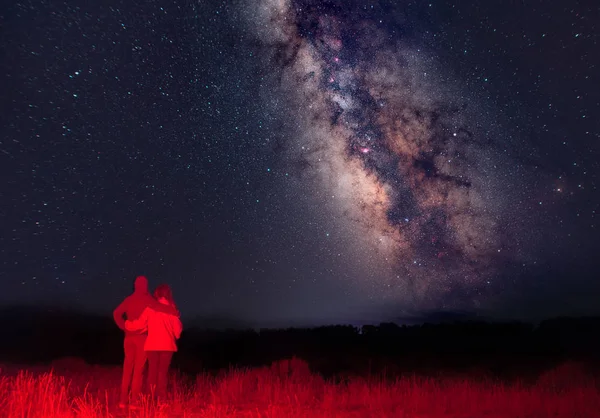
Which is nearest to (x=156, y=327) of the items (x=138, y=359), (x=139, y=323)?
(x=139, y=323)

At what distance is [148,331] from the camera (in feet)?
25.4

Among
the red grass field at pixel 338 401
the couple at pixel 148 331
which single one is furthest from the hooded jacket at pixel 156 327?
the red grass field at pixel 338 401

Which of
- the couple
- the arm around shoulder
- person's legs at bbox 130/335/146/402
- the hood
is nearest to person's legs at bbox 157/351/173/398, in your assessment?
the couple

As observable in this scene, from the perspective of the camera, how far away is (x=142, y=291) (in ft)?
24.8

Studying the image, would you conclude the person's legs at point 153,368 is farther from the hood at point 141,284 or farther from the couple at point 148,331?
the hood at point 141,284

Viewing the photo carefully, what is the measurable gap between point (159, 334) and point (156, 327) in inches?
4.2

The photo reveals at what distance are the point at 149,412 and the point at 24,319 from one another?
51.1 metres

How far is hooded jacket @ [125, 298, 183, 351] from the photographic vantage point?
7.66 meters

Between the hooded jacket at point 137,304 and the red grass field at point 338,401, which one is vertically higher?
the hooded jacket at point 137,304

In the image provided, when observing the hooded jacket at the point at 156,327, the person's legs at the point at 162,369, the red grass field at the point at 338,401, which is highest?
the hooded jacket at the point at 156,327

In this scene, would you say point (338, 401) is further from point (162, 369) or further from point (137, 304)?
point (137, 304)

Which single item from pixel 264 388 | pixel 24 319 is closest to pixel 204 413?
pixel 264 388

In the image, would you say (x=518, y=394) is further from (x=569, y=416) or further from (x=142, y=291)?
(x=142, y=291)

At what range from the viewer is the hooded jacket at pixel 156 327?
766cm
